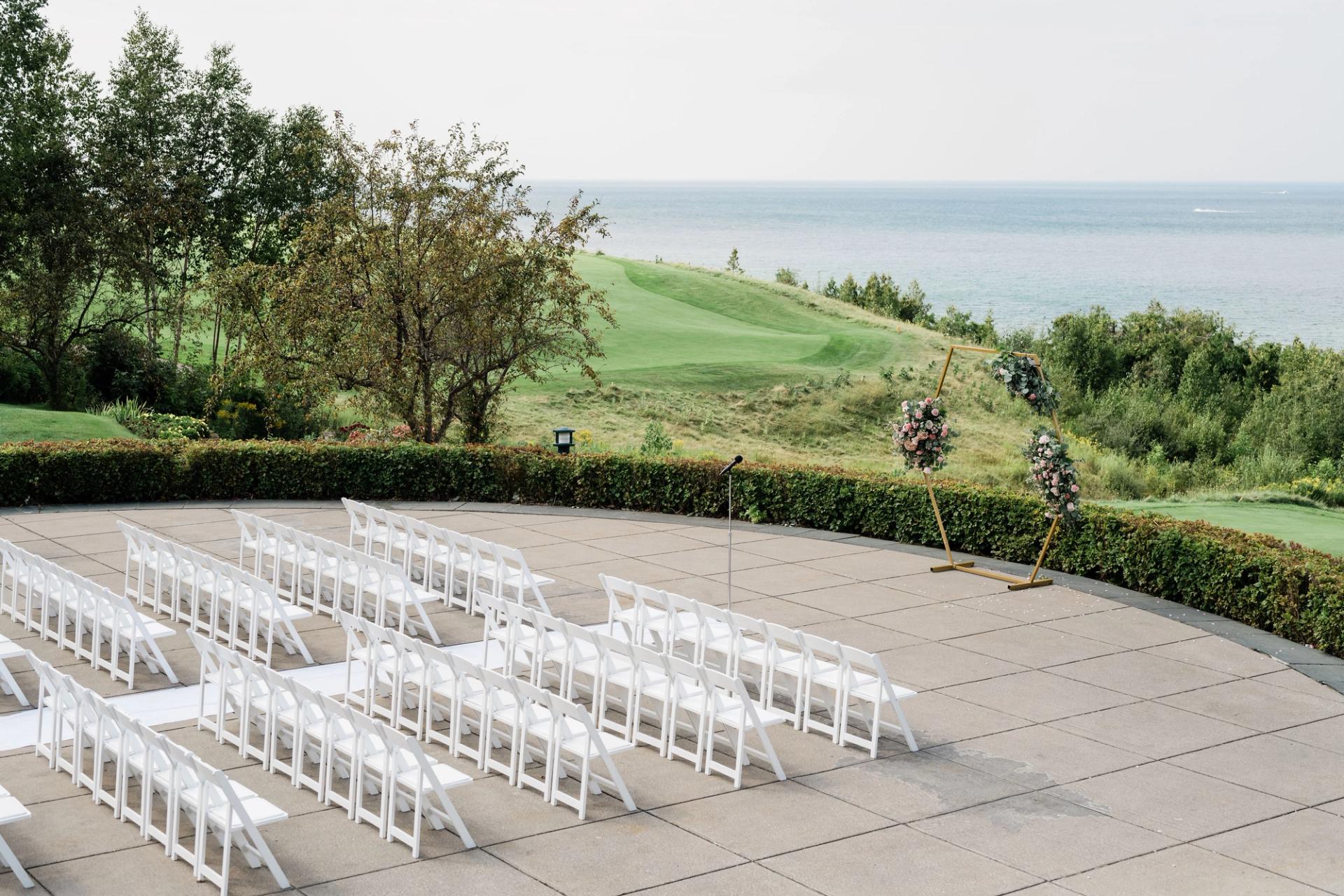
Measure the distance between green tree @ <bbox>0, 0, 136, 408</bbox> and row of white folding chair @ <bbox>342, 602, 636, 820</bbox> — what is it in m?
21.8

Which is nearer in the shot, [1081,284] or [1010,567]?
[1010,567]

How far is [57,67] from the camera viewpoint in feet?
91.5

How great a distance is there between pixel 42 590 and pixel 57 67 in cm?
2124

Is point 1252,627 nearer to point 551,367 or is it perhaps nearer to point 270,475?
point 270,475

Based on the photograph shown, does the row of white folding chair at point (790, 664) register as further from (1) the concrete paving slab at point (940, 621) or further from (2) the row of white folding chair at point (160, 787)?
(2) the row of white folding chair at point (160, 787)

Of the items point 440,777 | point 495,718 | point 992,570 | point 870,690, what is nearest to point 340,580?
point 495,718

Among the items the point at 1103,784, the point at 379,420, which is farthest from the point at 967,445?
the point at 1103,784

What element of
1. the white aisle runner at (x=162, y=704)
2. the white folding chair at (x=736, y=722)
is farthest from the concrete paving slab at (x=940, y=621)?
the white aisle runner at (x=162, y=704)

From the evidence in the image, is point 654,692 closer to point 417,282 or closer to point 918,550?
point 918,550

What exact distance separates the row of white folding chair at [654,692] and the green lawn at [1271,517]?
11.0 metres

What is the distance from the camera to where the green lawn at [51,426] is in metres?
20.5

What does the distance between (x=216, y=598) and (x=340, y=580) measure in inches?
45.7

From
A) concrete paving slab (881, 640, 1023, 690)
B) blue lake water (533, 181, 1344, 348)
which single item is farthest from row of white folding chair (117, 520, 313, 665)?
blue lake water (533, 181, 1344, 348)

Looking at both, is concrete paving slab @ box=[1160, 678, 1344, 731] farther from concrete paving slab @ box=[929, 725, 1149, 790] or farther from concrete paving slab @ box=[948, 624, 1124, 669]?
concrete paving slab @ box=[929, 725, 1149, 790]
